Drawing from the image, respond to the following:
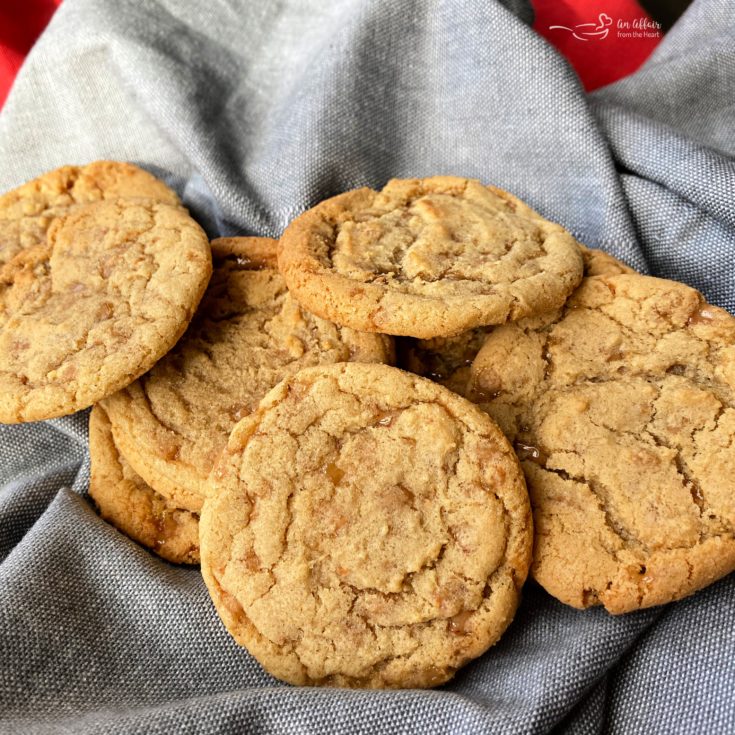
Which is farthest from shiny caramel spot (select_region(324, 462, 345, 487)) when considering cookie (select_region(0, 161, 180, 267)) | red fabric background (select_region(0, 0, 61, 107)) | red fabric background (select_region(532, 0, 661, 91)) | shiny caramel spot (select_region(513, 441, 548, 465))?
red fabric background (select_region(0, 0, 61, 107))

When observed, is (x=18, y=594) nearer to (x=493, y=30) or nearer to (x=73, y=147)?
(x=73, y=147)

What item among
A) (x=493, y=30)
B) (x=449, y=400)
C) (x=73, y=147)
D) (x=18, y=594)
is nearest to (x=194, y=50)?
(x=73, y=147)

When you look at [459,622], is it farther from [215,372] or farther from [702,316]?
[702,316]

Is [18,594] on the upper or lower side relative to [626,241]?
lower

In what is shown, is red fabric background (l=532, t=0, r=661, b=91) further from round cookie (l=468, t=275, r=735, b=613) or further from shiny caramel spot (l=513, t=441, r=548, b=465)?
shiny caramel spot (l=513, t=441, r=548, b=465)

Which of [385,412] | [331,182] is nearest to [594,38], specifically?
[331,182]

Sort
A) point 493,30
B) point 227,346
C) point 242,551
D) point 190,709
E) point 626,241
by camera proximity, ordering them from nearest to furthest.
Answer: point 190,709
point 242,551
point 227,346
point 626,241
point 493,30

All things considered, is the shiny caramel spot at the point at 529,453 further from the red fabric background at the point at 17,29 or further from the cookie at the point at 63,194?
the red fabric background at the point at 17,29
